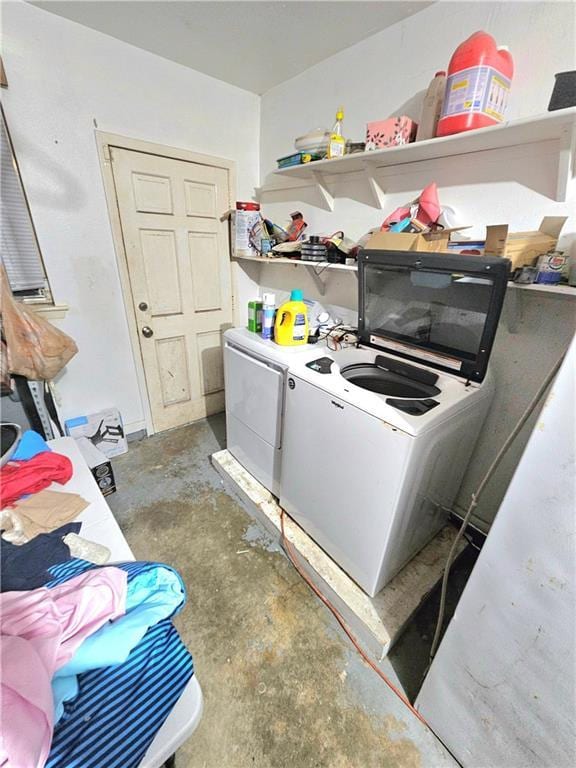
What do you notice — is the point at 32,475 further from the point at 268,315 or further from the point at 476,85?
the point at 476,85

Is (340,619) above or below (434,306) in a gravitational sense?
below

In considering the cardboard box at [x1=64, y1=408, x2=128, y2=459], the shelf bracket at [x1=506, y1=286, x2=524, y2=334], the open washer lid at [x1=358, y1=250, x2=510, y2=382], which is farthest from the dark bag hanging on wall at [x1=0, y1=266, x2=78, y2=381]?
the shelf bracket at [x1=506, y1=286, x2=524, y2=334]

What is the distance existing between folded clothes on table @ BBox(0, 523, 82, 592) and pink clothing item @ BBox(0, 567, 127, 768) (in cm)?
11

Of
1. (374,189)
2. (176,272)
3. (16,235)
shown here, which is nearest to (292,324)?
(374,189)

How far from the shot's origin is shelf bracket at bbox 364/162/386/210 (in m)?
1.56

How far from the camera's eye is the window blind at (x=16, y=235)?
5.15ft

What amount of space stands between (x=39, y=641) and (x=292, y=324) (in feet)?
4.45

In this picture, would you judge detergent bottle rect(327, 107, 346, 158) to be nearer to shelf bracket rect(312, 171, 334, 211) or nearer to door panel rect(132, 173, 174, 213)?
shelf bracket rect(312, 171, 334, 211)

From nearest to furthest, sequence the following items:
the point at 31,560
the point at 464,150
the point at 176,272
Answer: the point at 31,560 → the point at 464,150 → the point at 176,272

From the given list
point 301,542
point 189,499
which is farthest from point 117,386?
point 301,542

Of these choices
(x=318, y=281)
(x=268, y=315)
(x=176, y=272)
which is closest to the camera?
(x=268, y=315)

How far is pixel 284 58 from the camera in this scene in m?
1.80

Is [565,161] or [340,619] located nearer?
[565,161]

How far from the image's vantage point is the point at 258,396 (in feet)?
5.40
